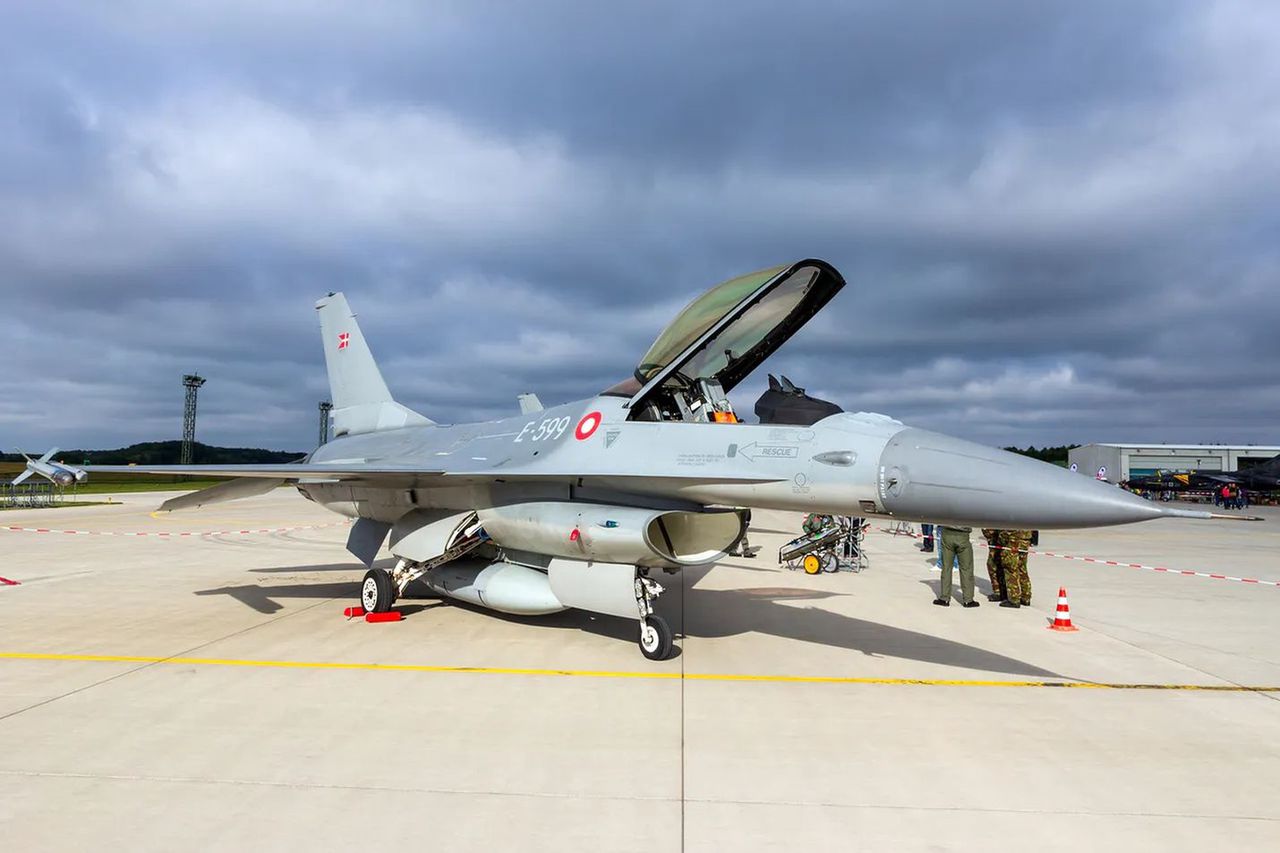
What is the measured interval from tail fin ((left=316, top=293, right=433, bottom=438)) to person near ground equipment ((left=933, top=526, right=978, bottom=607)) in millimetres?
7438

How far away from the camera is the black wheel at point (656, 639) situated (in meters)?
6.43

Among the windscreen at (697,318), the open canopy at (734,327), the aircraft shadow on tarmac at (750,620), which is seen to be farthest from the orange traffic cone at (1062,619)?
the windscreen at (697,318)

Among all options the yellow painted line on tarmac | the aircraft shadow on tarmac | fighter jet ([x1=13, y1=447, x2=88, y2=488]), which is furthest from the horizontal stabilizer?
fighter jet ([x1=13, y1=447, x2=88, y2=488])

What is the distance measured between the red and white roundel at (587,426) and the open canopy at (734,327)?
35 centimetres

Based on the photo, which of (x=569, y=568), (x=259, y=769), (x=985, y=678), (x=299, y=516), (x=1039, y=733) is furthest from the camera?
(x=299, y=516)

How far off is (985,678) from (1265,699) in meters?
2.00

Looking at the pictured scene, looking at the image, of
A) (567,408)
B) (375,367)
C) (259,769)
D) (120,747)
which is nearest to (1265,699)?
(567,408)

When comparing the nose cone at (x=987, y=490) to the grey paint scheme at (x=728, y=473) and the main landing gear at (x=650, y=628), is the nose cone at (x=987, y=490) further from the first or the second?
the main landing gear at (x=650, y=628)

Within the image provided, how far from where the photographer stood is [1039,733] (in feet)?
15.7

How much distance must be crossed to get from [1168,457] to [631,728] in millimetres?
78094

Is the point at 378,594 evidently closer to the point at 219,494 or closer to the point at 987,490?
the point at 219,494

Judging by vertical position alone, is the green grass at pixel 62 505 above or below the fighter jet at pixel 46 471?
below

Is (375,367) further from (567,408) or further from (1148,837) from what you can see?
(1148,837)

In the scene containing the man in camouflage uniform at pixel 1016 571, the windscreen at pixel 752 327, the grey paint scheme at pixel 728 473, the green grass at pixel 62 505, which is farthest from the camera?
the green grass at pixel 62 505
